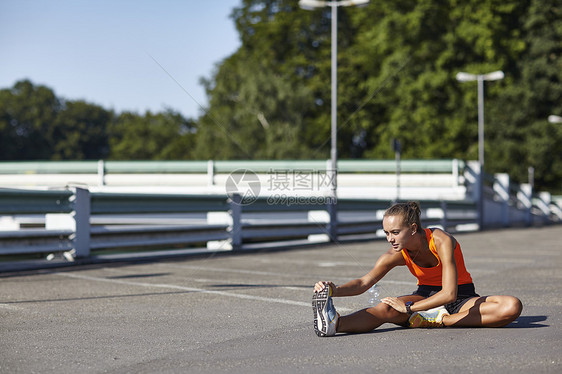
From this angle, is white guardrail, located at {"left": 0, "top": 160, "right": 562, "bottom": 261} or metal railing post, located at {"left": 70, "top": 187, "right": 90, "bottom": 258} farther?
metal railing post, located at {"left": 70, "top": 187, "right": 90, "bottom": 258}

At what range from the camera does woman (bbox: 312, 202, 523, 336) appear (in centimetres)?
520

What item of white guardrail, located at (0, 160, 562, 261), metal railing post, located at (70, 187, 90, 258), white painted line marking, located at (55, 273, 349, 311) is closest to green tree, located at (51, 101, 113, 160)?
white guardrail, located at (0, 160, 562, 261)

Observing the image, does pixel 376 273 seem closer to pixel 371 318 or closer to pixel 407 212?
pixel 371 318

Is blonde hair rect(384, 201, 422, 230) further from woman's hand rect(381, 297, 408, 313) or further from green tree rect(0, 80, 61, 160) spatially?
green tree rect(0, 80, 61, 160)

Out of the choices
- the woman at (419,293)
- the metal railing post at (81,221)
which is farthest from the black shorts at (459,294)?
the metal railing post at (81,221)

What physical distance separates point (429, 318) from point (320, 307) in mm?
929

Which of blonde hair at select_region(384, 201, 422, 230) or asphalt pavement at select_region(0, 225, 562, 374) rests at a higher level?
blonde hair at select_region(384, 201, 422, 230)

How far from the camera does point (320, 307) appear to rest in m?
5.18

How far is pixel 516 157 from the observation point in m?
45.3

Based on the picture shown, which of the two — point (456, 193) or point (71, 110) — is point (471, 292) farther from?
point (71, 110)

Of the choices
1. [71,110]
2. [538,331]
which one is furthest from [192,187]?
[71,110]

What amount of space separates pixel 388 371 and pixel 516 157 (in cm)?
4329

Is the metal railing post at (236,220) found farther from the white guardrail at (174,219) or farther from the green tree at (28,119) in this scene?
the green tree at (28,119)

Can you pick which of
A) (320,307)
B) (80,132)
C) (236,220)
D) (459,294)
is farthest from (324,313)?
(80,132)
